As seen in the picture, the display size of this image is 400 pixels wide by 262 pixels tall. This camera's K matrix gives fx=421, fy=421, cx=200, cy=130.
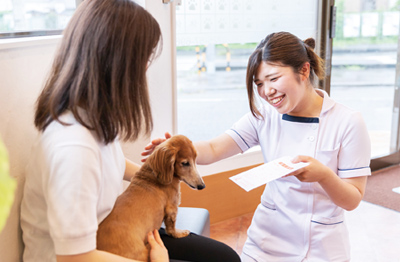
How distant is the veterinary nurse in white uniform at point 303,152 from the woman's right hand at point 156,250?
540 millimetres

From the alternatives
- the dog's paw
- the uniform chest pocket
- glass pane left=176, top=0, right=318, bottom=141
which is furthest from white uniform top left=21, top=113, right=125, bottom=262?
→ glass pane left=176, top=0, right=318, bottom=141

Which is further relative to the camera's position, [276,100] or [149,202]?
[276,100]

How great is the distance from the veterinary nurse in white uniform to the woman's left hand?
0.07 meters

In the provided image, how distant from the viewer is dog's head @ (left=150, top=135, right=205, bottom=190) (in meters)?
1.26

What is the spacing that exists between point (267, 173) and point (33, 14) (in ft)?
3.61

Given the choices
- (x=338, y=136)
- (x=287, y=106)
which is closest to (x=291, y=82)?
(x=287, y=106)

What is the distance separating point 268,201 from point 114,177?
0.77 meters

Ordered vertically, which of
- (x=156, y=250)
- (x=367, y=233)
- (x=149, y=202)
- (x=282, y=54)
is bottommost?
(x=367, y=233)

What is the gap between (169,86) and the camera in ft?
7.91

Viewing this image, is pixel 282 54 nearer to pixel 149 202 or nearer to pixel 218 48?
pixel 149 202

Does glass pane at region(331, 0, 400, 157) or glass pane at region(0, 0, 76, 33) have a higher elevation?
glass pane at region(0, 0, 76, 33)

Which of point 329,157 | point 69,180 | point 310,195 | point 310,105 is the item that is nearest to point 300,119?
point 310,105

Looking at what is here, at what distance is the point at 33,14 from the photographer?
5.46ft

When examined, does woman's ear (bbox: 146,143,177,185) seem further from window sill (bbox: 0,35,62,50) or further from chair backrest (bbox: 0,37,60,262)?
window sill (bbox: 0,35,62,50)
